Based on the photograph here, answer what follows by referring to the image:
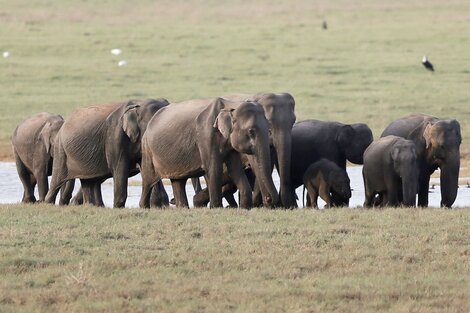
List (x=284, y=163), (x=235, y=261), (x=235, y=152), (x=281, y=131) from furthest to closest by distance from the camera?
(x=281, y=131), (x=284, y=163), (x=235, y=152), (x=235, y=261)

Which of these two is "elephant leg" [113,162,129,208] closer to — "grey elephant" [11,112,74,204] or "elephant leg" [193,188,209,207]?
"elephant leg" [193,188,209,207]

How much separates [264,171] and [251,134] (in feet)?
1.33

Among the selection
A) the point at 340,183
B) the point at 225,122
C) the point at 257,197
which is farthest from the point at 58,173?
the point at 340,183

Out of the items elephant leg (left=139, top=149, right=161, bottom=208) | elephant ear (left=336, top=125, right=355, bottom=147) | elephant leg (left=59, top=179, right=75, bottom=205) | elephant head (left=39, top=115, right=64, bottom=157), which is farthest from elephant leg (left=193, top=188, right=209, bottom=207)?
elephant head (left=39, top=115, right=64, bottom=157)

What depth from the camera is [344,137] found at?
1834cm

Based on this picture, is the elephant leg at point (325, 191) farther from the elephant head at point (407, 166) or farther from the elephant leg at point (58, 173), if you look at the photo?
the elephant leg at point (58, 173)

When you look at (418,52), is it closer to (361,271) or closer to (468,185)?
(468,185)

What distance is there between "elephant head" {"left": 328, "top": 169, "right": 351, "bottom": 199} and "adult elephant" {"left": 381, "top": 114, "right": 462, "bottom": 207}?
83cm

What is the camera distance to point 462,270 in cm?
1177

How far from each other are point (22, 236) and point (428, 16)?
3639 cm

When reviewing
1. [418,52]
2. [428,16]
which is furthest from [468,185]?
[428,16]

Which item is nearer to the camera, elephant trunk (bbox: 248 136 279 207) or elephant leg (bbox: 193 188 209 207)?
elephant trunk (bbox: 248 136 279 207)

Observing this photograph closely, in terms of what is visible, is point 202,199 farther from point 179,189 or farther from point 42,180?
point 42,180

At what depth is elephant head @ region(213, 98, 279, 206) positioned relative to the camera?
15.4 metres
